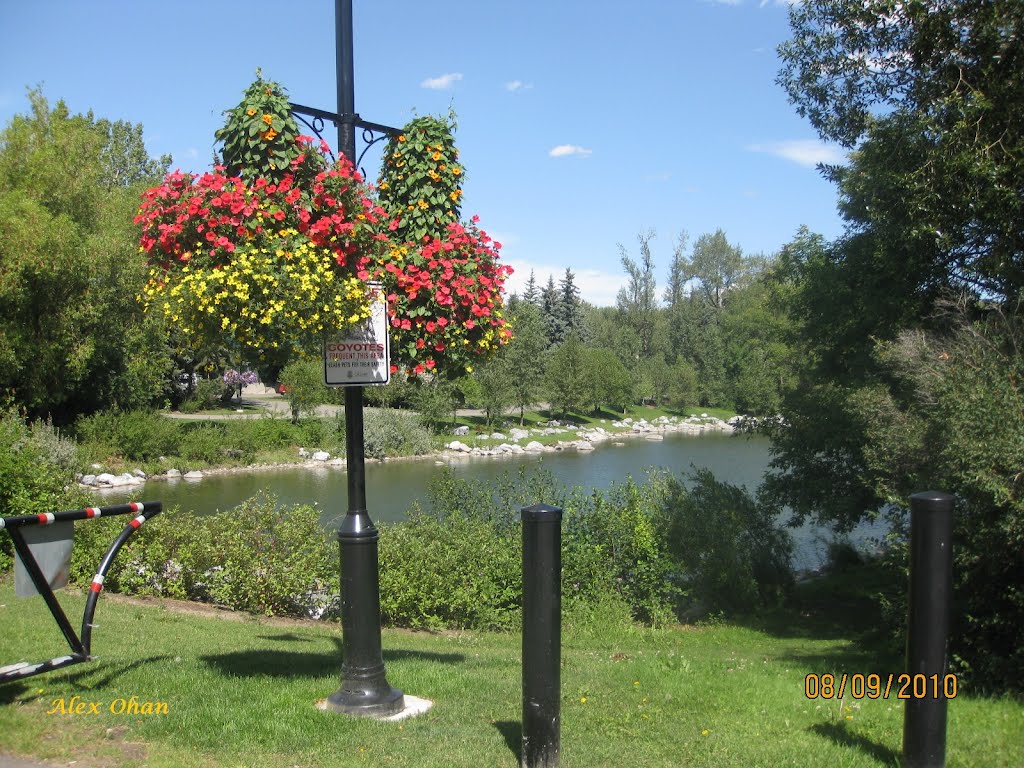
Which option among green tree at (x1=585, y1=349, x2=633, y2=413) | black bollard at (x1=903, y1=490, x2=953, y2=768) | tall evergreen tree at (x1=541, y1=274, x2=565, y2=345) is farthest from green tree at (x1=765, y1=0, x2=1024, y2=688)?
tall evergreen tree at (x1=541, y1=274, x2=565, y2=345)

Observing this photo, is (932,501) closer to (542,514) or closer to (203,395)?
(542,514)

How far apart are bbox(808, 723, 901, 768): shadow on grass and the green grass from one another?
1cm

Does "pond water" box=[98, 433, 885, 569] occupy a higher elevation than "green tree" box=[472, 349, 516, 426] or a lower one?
lower

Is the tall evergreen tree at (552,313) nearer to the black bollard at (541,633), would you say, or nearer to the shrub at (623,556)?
the shrub at (623,556)

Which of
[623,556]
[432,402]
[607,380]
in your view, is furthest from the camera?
[607,380]

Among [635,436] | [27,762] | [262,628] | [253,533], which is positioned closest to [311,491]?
[253,533]

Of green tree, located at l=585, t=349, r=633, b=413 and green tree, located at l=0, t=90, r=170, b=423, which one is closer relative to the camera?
green tree, located at l=0, t=90, r=170, b=423

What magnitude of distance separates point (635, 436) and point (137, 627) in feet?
149

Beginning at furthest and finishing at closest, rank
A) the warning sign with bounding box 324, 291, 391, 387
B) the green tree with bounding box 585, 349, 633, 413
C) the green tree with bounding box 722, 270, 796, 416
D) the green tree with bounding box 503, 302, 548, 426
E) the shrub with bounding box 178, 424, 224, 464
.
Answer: the green tree with bounding box 585, 349, 633, 413 → the green tree with bounding box 503, 302, 548, 426 → the green tree with bounding box 722, 270, 796, 416 → the shrub with bounding box 178, 424, 224, 464 → the warning sign with bounding box 324, 291, 391, 387

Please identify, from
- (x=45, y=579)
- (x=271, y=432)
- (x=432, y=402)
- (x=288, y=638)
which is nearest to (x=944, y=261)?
(x=288, y=638)

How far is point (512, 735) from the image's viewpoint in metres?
4.64

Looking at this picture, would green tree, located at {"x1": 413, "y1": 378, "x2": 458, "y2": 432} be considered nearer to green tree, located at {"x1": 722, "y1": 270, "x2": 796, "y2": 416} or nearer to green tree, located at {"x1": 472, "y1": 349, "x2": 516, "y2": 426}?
green tree, located at {"x1": 472, "y1": 349, "x2": 516, "y2": 426}

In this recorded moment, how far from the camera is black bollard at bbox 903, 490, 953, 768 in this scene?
3.91 m

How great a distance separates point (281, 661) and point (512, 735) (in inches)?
104
